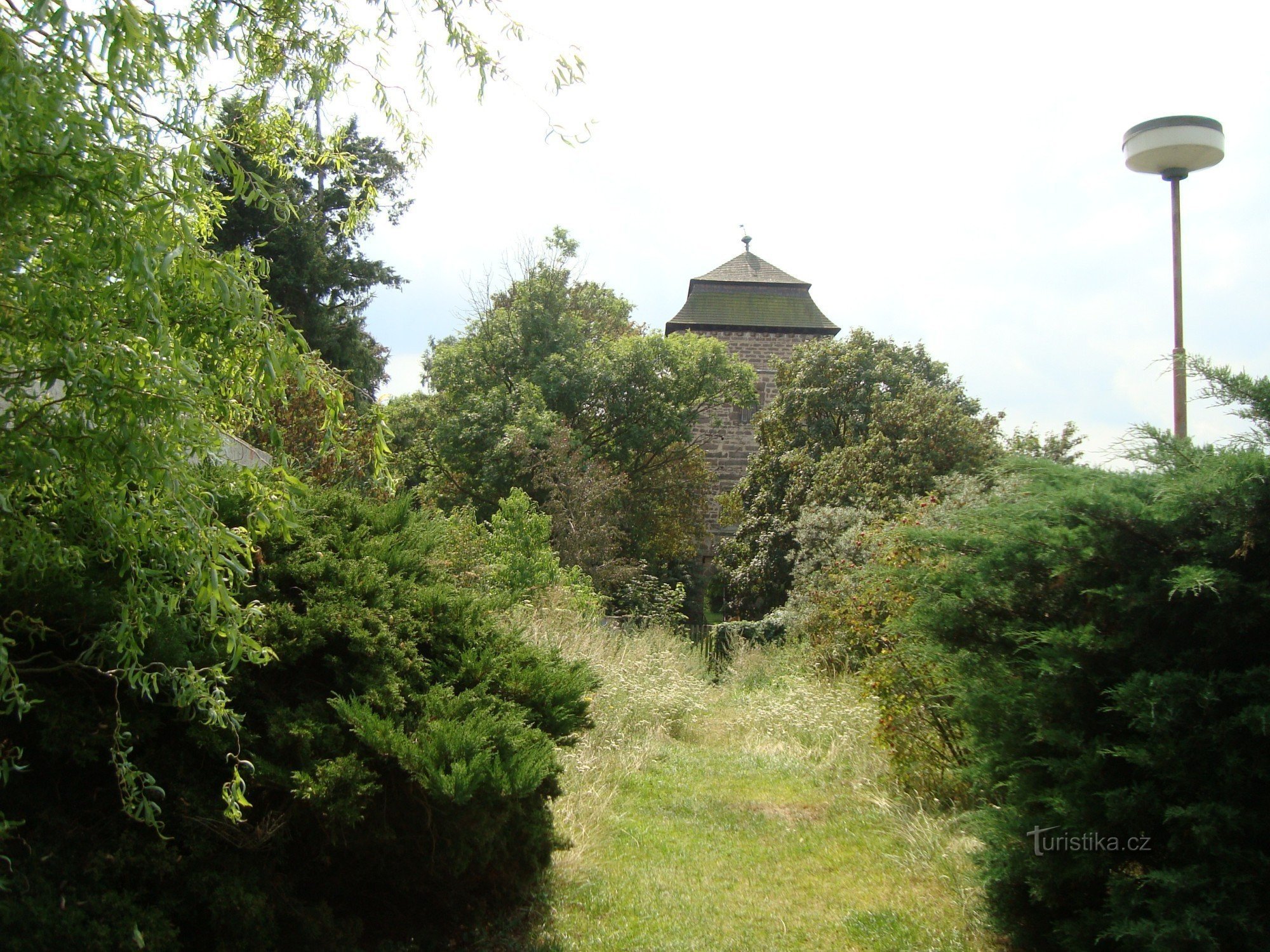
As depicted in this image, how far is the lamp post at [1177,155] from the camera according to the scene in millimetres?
6645

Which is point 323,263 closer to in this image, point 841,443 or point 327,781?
point 841,443

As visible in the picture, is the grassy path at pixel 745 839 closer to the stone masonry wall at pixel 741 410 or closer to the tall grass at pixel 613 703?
the tall grass at pixel 613 703

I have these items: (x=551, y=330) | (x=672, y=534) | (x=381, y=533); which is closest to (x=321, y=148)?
(x=381, y=533)

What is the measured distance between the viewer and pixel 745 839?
5738 millimetres

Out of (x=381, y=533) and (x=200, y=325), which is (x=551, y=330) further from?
(x=200, y=325)

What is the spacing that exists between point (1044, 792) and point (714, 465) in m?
24.7

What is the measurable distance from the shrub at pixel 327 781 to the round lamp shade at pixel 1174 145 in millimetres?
5650

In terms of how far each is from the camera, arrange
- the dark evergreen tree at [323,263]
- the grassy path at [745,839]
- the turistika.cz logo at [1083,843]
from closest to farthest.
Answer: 1. the turistika.cz logo at [1083,843]
2. the grassy path at [745,839]
3. the dark evergreen tree at [323,263]

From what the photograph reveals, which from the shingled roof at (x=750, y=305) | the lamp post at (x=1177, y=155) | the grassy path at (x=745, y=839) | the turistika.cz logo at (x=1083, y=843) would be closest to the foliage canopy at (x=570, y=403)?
the shingled roof at (x=750, y=305)

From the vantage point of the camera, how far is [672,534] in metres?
25.7

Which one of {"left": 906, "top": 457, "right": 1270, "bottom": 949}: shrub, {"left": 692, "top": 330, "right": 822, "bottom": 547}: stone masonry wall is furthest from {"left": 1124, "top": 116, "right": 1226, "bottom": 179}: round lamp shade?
{"left": 692, "top": 330, "right": 822, "bottom": 547}: stone masonry wall

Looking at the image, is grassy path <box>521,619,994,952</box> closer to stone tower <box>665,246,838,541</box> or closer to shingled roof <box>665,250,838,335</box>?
stone tower <box>665,246,838,541</box>

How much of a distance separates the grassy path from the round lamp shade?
473 centimetres

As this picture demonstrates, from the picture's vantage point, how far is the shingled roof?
28.8m
